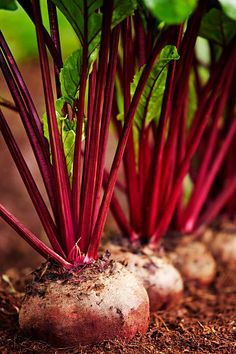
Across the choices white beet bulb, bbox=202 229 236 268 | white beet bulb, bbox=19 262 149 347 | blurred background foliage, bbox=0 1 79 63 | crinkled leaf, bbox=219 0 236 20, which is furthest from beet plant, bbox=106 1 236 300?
blurred background foliage, bbox=0 1 79 63

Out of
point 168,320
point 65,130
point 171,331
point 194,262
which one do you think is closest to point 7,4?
point 65,130

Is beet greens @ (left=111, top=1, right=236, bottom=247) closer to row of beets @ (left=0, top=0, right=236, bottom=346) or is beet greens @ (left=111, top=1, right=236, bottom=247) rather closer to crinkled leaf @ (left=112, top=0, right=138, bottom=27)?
row of beets @ (left=0, top=0, right=236, bottom=346)

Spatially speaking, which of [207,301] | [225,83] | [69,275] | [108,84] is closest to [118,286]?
[69,275]

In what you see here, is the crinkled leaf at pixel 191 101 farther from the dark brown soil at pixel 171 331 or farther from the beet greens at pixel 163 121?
the dark brown soil at pixel 171 331

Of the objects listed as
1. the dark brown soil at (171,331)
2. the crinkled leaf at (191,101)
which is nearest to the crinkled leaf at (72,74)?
the dark brown soil at (171,331)

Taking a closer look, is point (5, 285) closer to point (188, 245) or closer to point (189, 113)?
point (188, 245)

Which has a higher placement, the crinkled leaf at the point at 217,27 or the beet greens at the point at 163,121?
the crinkled leaf at the point at 217,27

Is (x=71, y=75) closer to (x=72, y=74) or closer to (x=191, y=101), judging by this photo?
(x=72, y=74)
